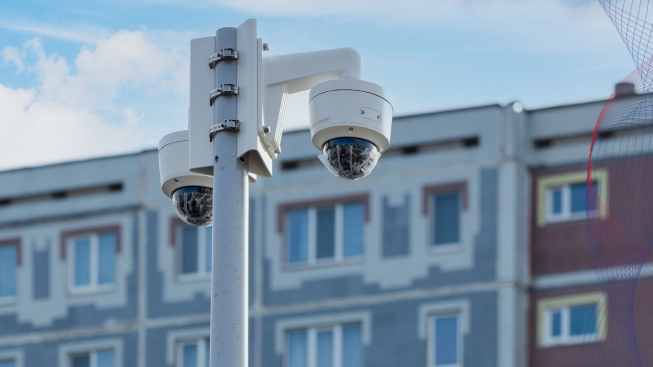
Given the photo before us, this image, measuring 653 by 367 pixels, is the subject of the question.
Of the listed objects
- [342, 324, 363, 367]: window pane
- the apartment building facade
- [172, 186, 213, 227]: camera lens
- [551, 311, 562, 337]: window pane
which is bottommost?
[172, 186, 213, 227]: camera lens

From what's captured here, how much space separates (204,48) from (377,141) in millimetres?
1179

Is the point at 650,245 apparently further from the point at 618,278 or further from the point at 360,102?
the point at 360,102

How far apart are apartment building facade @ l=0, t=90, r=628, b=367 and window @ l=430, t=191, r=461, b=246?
3 centimetres

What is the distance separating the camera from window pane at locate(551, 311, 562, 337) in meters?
39.8

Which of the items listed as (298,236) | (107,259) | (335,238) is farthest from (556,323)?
(107,259)

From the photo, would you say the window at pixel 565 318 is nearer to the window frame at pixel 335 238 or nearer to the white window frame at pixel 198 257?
the window frame at pixel 335 238

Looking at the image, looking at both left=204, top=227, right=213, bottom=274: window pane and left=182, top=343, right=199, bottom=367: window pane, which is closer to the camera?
left=182, top=343, right=199, bottom=367: window pane

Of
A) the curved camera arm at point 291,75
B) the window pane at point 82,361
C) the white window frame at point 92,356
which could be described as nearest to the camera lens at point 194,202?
the curved camera arm at point 291,75

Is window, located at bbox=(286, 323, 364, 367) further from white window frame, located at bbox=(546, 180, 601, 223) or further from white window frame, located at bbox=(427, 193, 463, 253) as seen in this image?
white window frame, located at bbox=(546, 180, 601, 223)

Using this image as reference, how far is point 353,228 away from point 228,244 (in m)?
31.3

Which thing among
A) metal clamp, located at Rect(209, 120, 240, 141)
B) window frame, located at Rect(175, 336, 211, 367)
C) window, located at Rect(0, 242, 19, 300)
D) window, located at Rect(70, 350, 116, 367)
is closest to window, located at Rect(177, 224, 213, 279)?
window frame, located at Rect(175, 336, 211, 367)

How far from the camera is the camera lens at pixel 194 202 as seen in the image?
11.1 meters

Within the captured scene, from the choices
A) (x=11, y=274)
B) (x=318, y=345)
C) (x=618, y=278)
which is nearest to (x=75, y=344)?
(x=11, y=274)

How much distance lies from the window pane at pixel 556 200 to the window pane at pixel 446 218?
2113 millimetres
